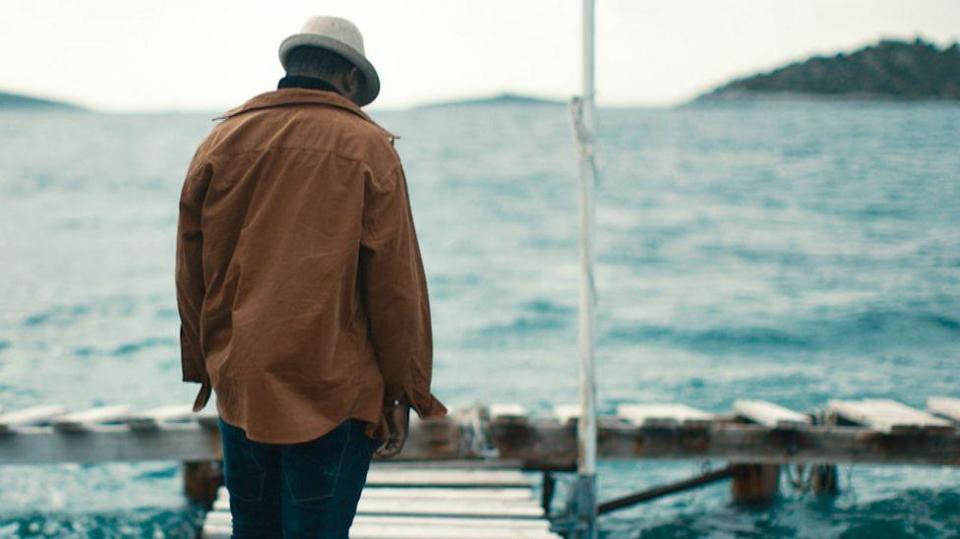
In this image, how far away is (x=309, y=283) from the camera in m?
2.58

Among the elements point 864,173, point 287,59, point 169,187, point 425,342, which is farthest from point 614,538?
point 169,187

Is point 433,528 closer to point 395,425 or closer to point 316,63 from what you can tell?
point 395,425

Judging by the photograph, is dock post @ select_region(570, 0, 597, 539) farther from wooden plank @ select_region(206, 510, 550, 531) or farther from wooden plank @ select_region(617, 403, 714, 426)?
wooden plank @ select_region(617, 403, 714, 426)

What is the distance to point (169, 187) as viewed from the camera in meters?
55.0

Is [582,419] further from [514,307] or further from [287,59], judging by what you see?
[514,307]

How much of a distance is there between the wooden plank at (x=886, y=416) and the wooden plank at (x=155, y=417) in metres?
4.11

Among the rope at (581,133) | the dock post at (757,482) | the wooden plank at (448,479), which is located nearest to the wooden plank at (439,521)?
the wooden plank at (448,479)

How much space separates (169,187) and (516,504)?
175 feet

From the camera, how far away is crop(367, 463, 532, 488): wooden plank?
5312 mm

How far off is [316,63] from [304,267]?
24.0 inches

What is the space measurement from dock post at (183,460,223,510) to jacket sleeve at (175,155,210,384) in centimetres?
410

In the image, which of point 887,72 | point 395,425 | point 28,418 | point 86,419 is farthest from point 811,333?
Result: point 887,72

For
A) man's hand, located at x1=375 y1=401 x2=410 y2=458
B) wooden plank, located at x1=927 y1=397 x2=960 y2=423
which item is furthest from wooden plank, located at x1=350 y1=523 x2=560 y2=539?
wooden plank, located at x1=927 y1=397 x2=960 y2=423

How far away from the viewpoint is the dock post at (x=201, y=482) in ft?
22.7
